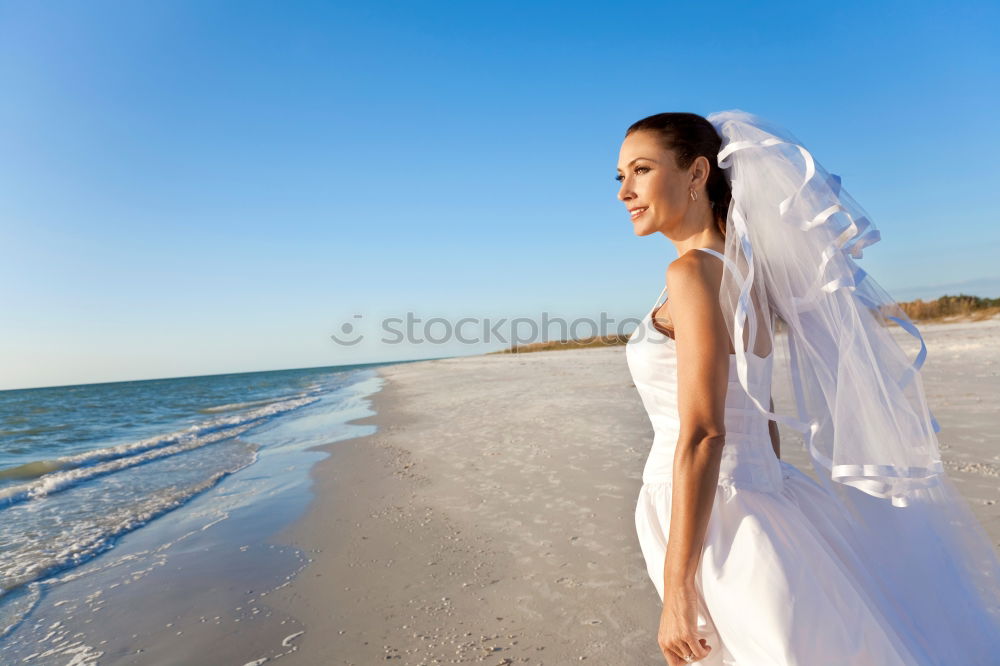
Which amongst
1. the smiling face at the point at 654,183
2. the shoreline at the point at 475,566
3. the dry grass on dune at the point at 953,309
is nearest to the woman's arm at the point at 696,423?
the smiling face at the point at 654,183

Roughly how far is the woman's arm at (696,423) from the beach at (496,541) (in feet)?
1.02

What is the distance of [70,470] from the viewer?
9570 millimetres

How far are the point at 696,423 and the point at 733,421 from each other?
19cm

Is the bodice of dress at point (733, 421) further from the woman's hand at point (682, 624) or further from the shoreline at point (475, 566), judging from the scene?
the shoreline at point (475, 566)

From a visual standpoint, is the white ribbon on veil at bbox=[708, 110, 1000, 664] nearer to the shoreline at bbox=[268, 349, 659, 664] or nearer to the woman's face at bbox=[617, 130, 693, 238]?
the woman's face at bbox=[617, 130, 693, 238]

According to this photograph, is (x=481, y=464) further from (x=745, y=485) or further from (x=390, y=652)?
(x=745, y=485)

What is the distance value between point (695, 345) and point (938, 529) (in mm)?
967

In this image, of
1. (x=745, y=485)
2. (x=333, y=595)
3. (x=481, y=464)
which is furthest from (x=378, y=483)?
(x=745, y=485)

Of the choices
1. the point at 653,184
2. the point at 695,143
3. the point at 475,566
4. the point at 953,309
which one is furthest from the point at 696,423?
the point at 953,309

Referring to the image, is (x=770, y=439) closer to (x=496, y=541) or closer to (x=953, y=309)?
(x=496, y=541)

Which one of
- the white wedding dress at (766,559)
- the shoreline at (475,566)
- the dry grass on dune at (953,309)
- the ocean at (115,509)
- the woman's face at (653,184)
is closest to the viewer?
the white wedding dress at (766,559)

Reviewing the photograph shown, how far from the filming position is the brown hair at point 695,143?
5.13 feet

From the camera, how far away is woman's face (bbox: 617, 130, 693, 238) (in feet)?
5.12

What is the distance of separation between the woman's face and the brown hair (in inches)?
0.8
